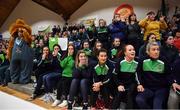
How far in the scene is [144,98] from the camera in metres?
3.14

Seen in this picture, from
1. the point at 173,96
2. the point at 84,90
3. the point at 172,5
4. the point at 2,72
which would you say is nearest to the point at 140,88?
the point at 173,96

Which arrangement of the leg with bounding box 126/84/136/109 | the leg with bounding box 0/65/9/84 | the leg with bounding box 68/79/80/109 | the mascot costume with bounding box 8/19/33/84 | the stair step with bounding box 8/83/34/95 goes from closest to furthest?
the leg with bounding box 126/84/136/109
the leg with bounding box 68/79/80/109
the stair step with bounding box 8/83/34/95
the mascot costume with bounding box 8/19/33/84
the leg with bounding box 0/65/9/84

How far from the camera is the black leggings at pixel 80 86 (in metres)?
3.80

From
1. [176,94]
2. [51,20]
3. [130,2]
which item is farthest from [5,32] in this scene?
[176,94]

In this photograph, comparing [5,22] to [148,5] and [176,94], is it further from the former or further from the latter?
[176,94]

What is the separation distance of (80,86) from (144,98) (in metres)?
1.03

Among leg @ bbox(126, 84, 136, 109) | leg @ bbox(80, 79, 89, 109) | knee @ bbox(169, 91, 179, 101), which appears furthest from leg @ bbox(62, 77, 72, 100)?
knee @ bbox(169, 91, 179, 101)

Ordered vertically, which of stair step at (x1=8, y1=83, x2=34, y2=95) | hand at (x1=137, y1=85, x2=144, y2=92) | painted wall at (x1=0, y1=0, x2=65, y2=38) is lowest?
stair step at (x1=8, y1=83, x2=34, y2=95)

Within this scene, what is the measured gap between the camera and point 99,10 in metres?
8.75

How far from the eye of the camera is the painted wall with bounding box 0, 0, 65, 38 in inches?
417

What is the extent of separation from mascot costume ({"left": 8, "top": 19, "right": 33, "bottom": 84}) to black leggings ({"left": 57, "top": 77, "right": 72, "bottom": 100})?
1.44m

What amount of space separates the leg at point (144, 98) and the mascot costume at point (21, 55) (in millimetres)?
2843

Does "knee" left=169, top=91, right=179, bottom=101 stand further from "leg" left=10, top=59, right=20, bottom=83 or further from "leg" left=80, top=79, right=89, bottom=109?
"leg" left=10, top=59, right=20, bottom=83

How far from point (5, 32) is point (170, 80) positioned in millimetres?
10605
